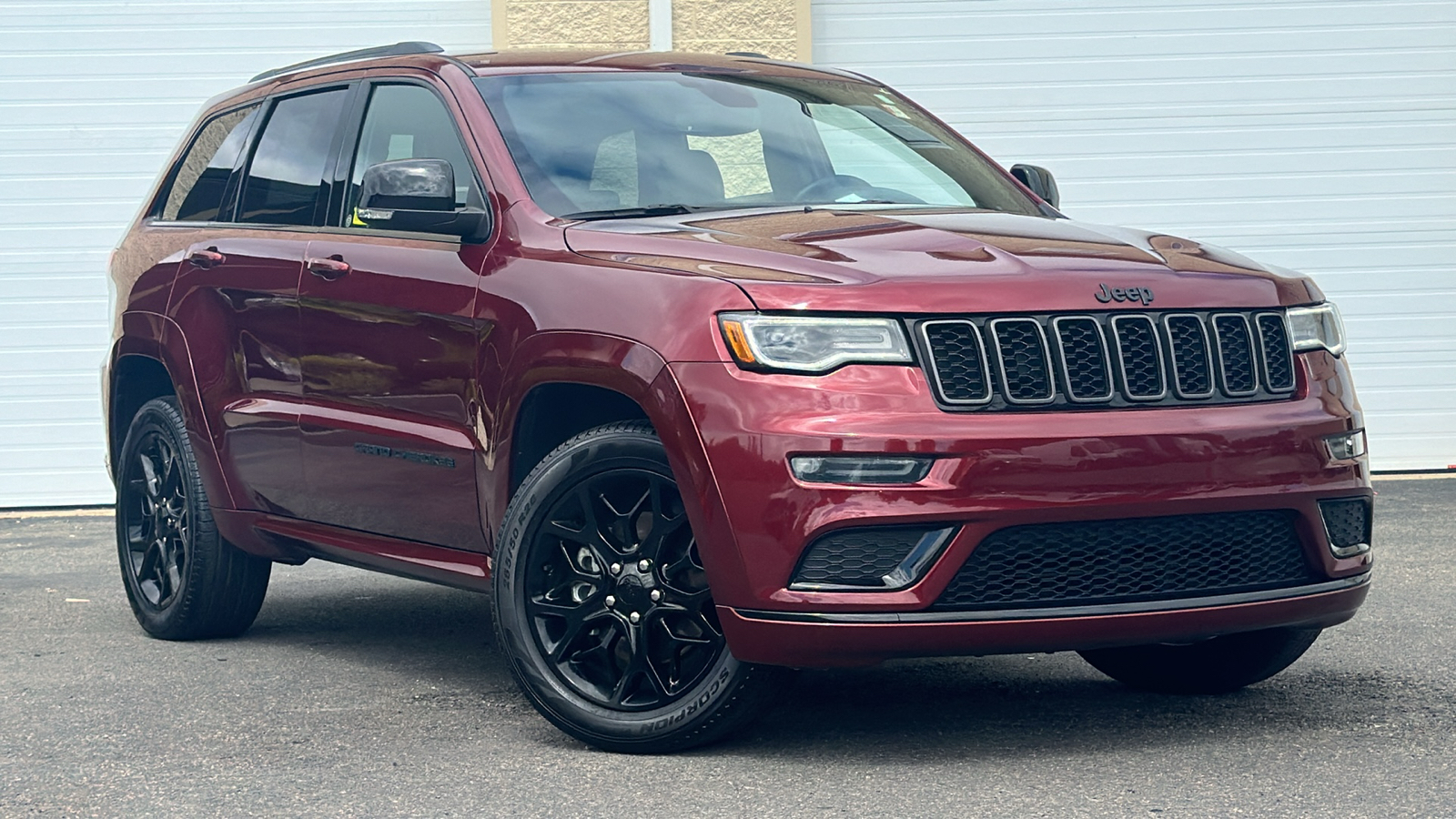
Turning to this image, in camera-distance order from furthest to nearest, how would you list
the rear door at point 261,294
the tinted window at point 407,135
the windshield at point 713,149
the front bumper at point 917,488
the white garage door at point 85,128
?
the white garage door at point 85,128 < the rear door at point 261,294 < the tinted window at point 407,135 < the windshield at point 713,149 < the front bumper at point 917,488

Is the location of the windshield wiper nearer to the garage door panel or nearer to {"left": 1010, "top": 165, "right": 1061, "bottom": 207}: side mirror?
{"left": 1010, "top": 165, "right": 1061, "bottom": 207}: side mirror

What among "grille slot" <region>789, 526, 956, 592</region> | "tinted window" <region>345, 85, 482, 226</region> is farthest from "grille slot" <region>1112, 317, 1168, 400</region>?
"tinted window" <region>345, 85, 482, 226</region>

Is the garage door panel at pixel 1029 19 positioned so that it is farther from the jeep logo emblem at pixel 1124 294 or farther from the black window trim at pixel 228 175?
the jeep logo emblem at pixel 1124 294

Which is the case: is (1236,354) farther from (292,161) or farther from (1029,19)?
(1029,19)

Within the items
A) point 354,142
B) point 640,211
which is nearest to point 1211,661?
point 640,211

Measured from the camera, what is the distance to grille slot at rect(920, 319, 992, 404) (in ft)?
13.4

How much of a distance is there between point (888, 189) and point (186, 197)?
2599mm

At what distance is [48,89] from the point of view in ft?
36.4

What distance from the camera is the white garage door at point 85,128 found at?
11125 millimetres

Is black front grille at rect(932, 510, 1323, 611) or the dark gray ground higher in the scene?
black front grille at rect(932, 510, 1323, 611)

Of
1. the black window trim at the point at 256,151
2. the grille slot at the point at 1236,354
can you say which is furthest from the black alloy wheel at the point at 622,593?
the black window trim at the point at 256,151

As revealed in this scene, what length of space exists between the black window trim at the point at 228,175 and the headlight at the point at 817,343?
2.79 metres

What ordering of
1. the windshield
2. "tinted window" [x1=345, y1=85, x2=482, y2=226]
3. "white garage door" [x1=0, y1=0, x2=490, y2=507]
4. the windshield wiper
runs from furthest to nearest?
"white garage door" [x1=0, y1=0, x2=490, y2=507] → "tinted window" [x1=345, y1=85, x2=482, y2=226] → the windshield → the windshield wiper

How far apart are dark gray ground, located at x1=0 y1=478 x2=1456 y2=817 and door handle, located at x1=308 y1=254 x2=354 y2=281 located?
1150 millimetres
